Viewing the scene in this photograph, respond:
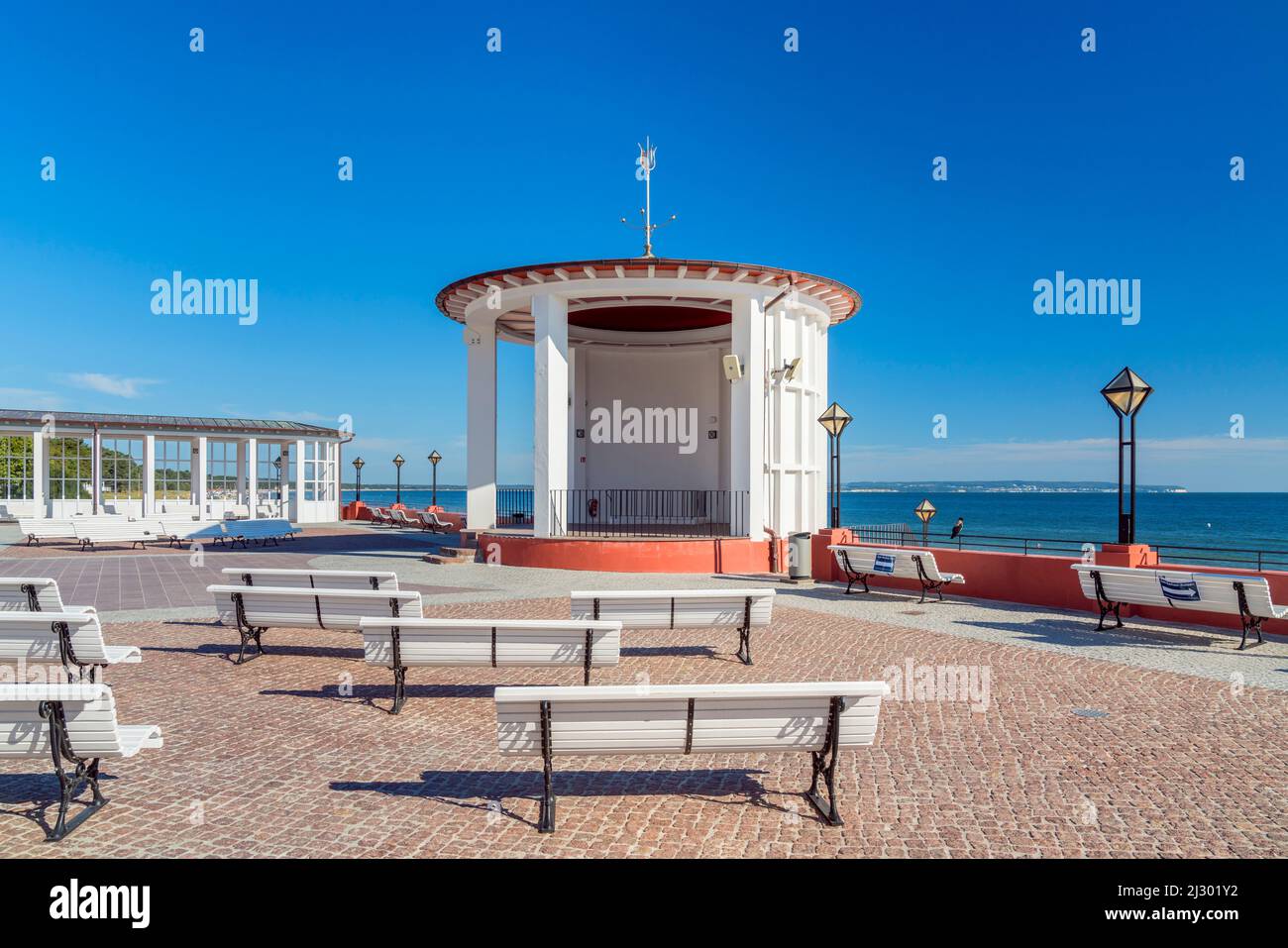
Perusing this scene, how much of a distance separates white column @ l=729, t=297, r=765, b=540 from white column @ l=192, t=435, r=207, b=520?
2242 cm

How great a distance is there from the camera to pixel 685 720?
13.0 ft

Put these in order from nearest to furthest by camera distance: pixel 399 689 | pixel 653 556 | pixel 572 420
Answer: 1. pixel 399 689
2. pixel 653 556
3. pixel 572 420

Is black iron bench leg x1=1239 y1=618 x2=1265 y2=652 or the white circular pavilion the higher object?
the white circular pavilion

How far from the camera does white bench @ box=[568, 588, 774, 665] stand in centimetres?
740

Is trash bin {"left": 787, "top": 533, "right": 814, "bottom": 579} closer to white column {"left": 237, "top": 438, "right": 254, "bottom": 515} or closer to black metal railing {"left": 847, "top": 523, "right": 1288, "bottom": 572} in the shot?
black metal railing {"left": 847, "top": 523, "right": 1288, "bottom": 572}

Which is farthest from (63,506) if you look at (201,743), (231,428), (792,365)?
(201,743)

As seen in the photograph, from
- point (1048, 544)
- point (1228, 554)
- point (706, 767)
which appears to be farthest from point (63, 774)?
point (1048, 544)

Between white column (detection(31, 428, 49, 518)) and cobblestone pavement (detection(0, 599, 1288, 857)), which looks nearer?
cobblestone pavement (detection(0, 599, 1288, 857))

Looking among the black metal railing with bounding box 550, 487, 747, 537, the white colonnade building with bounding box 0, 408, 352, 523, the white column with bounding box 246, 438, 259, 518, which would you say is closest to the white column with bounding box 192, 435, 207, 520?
the white colonnade building with bounding box 0, 408, 352, 523

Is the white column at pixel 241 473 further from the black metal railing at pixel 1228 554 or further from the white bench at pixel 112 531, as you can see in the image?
the black metal railing at pixel 1228 554

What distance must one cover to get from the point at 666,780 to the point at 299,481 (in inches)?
1213

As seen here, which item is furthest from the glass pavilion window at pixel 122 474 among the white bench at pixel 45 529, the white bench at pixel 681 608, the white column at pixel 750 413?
the white bench at pixel 681 608

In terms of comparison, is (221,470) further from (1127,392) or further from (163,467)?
(1127,392)

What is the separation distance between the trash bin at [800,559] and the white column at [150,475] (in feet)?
81.5
